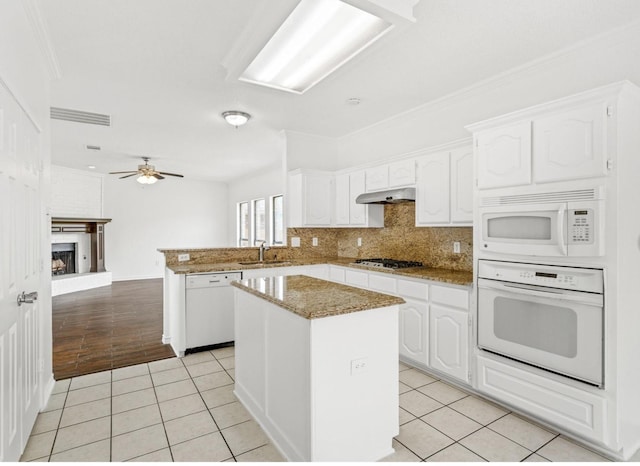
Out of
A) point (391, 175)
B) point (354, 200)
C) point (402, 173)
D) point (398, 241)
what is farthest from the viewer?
point (354, 200)

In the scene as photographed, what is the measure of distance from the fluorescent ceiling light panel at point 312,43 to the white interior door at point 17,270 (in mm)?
1442

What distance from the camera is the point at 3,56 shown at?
1538 millimetres

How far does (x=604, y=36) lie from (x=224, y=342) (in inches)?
166

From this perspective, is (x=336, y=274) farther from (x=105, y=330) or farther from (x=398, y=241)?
(x=105, y=330)

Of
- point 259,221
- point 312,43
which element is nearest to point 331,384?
point 312,43

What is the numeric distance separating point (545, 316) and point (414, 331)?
3.80 feet

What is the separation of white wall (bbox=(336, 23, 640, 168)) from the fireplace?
6798 mm

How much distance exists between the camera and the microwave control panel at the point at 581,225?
77.5 inches

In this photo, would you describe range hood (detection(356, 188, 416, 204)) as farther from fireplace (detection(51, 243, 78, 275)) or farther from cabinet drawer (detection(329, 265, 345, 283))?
fireplace (detection(51, 243, 78, 275))

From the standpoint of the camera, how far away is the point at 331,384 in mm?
1754

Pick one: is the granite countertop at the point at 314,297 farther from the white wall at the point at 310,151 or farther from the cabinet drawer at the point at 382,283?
the white wall at the point at 310,151

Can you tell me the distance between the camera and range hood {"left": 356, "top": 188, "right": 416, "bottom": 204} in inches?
139

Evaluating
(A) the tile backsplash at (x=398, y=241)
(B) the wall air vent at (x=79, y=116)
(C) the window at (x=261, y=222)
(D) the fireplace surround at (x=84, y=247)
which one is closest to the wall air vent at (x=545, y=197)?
(A) the tile backsplash at (x=398, y=241)

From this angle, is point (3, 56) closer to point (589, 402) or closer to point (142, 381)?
point (142, 381)
